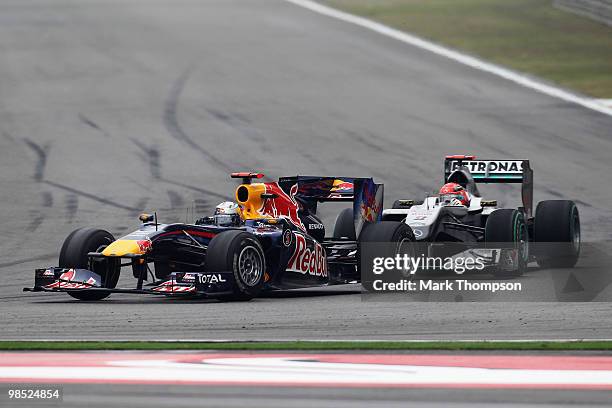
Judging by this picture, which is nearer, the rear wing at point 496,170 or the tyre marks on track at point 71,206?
the rear wing at point 496,170

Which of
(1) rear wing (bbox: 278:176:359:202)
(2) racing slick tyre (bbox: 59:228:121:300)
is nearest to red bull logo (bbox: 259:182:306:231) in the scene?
(1) rear wing (bbox: 278:176:359:202)

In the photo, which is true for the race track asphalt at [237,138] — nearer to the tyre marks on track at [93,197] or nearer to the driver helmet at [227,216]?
the tyre marks on track at [93,197]

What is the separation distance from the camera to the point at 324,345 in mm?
11727

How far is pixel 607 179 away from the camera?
30.5 metres

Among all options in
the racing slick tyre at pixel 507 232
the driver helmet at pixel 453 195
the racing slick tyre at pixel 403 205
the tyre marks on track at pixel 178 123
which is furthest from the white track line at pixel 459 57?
the racing slick tyre at pixel 507 232

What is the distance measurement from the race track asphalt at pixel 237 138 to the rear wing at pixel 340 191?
1.28 meters

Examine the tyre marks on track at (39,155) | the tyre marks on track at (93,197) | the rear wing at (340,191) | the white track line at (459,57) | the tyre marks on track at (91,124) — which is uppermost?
the white track line at (459,57)

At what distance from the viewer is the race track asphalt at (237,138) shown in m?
14.3

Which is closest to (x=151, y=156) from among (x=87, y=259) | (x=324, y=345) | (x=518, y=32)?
(x=87, y=259)

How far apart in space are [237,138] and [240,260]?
17.8 m

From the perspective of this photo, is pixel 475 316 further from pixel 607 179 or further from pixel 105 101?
pixel 105 101

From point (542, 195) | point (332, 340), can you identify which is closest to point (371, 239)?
point (332, 340)

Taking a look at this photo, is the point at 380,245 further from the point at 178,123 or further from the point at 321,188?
the point at 178,123

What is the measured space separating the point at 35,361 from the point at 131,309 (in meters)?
4.69
